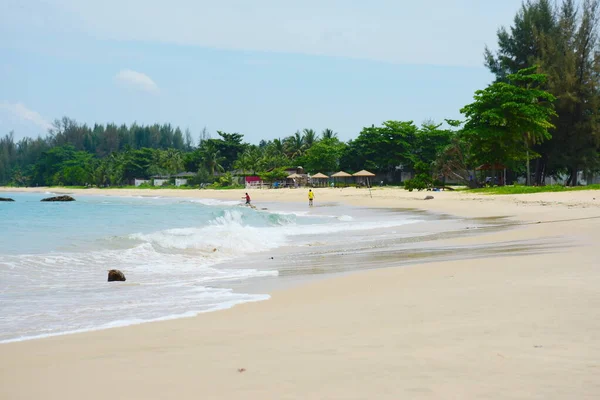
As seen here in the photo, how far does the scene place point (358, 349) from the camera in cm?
445

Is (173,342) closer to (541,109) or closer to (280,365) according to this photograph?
(280,365)

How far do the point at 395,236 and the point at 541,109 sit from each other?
95.5 feet

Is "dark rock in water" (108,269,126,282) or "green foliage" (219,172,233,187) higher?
"green foliage" (219,172,233,187)

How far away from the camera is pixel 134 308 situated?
7336 mm

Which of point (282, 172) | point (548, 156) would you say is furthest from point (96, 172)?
point (548, 156)

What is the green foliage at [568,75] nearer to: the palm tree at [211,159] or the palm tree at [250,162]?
the palm tree at [250,162]

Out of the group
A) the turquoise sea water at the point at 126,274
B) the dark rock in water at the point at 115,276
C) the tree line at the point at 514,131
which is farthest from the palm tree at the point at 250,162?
the dark rock in water at the point at 115,276

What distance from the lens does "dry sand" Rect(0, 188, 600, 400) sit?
11.7ft

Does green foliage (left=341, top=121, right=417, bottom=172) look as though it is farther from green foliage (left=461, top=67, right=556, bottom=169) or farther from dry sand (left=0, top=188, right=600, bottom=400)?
dry sand (left=0, top=188, right=600, bottom=400)

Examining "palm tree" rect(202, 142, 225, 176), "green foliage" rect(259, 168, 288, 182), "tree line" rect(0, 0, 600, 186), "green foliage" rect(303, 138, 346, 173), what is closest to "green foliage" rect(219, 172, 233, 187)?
"tree line" rect(0, 0, 600, 186)

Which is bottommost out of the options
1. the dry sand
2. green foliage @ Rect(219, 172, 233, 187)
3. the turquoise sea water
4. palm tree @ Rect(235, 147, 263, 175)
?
the turquoise sea water

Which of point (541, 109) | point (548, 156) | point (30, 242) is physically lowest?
point (30, 242)

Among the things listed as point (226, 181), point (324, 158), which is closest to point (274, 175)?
point (324, 158)

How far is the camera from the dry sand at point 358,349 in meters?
3.58
